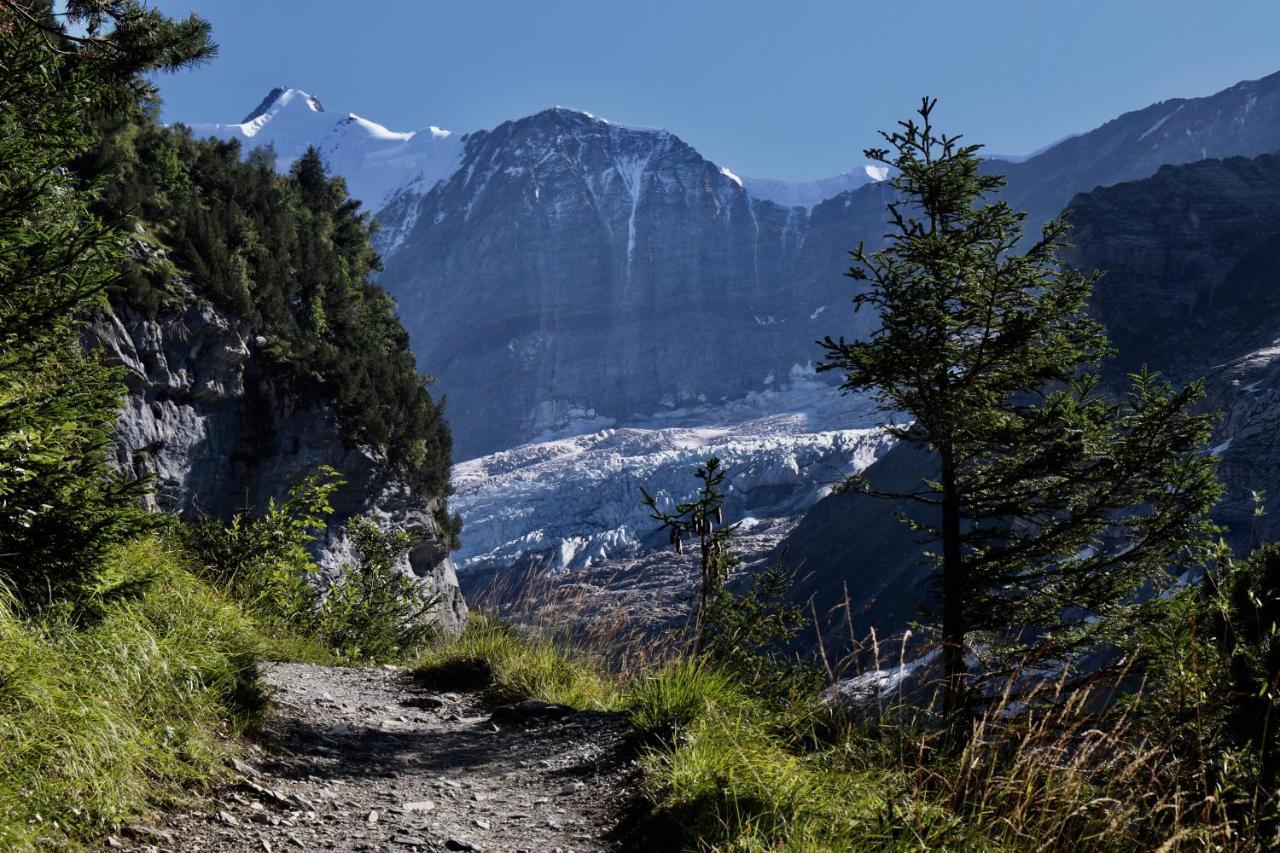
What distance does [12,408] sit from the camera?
12.5 feet

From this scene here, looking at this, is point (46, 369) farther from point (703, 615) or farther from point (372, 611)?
point (372, 611)

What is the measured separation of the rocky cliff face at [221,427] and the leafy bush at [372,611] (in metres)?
9.60

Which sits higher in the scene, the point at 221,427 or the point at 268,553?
the point at 221,427

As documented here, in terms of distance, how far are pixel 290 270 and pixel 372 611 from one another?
23.4m

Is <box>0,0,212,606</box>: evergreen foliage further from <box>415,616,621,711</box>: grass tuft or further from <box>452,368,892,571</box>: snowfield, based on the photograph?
<box>452,368,892,571</box>: snowfield

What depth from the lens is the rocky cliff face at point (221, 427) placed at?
77.7 feet

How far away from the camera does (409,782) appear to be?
477 cm

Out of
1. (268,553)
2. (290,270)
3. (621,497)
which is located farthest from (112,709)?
(621,497)

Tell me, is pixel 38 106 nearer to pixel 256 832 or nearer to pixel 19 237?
pixel 19 237

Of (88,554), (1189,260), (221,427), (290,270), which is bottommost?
(88,554)

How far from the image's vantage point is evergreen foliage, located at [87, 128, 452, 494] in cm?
2580

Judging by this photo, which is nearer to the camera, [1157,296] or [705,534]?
[705,534]

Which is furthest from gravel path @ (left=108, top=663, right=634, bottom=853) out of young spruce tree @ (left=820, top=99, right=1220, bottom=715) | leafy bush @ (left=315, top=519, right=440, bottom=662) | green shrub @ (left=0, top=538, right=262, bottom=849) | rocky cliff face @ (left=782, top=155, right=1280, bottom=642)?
rocky cliff face @ (left=782, top=155, right=1280, bottom=642)

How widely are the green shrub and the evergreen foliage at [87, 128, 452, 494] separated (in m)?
21.6
